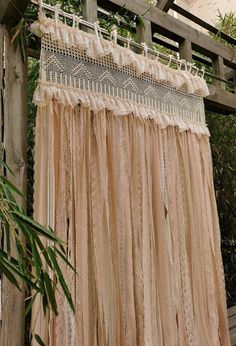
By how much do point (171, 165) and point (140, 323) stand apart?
0.76 m

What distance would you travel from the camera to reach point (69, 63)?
1.32 m

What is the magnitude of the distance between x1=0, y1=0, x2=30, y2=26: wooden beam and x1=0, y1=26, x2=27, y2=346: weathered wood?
4 cm

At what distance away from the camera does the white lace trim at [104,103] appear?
1.22 metres

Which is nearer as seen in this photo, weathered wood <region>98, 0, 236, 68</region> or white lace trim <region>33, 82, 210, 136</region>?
white lace trim <region>33, 82, 210, 136</region>

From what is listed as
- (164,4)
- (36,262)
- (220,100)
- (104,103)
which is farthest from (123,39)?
(36,262)

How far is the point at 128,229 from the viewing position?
138 centimetres

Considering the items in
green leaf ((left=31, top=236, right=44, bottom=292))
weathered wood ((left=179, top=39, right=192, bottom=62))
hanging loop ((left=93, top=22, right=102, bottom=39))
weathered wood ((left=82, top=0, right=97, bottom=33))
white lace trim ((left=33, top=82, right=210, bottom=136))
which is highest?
weathered wood ((left=179, top=39, right=192, bottom=62))

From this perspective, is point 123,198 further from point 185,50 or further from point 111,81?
point 185,50

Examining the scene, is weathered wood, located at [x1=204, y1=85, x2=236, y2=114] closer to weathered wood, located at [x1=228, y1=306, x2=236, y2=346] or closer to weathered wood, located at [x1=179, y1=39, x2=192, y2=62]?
weathered wood, located at [x1=179, y1=39, x2=192, y2=62]

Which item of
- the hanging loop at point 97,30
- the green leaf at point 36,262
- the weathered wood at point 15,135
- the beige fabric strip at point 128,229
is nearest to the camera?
the green leaf at point 36,262

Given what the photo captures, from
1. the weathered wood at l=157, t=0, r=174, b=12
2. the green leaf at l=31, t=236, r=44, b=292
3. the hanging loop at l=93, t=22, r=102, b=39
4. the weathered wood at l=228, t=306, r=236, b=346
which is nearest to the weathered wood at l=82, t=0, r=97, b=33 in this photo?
the hanging loop at l=93, t=22, r=102, b=39

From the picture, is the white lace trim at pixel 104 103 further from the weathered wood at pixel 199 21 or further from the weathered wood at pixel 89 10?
the weathered wood at pixel 199 21

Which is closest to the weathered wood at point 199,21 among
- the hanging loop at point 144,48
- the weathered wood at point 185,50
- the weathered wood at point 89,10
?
the weathered wood at point 185,50

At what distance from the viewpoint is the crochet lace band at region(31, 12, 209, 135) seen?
1253mm
